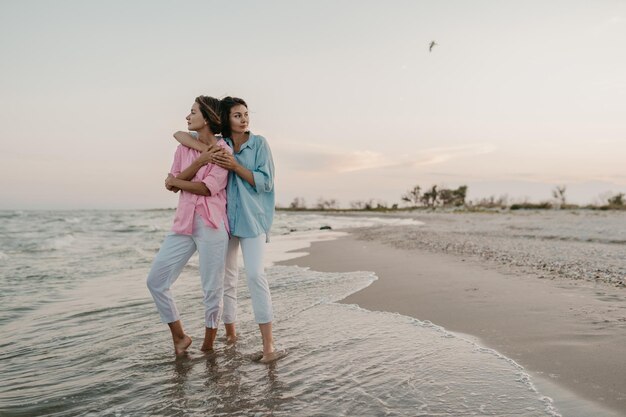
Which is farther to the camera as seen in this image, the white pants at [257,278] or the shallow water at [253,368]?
the white pants at [257,278]

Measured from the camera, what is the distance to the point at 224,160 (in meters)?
3.40

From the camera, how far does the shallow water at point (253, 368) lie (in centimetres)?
256

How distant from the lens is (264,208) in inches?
144

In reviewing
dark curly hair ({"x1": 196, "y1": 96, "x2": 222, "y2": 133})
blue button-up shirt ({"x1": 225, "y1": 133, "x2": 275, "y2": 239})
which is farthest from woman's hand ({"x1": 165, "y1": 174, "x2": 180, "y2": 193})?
dark curly hair ({"x1": 196, "y1": 96, "x2": 222, "y2": 133})

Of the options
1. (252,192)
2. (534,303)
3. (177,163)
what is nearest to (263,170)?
(252,192)

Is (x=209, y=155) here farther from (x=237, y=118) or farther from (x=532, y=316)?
(x=532, y=316)

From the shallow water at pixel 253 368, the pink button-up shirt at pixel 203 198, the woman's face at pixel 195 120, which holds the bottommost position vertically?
the shallow water at pixel 253 368

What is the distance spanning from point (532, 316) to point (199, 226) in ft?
10.3

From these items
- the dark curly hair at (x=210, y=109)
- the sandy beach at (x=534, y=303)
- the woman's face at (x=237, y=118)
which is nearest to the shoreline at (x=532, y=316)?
the sandy beach at (x=534, y=303)

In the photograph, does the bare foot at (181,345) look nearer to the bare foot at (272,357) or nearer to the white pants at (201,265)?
the white pants at (201,265)

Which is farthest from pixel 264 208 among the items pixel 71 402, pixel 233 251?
pixel 71 402

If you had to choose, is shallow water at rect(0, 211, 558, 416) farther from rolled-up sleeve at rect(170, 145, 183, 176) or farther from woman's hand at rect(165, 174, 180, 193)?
rolled-up sleeve at rect(170, 145, 183, 176)

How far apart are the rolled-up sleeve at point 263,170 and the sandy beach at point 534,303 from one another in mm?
2092

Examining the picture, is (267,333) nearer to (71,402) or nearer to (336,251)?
(71,402)
